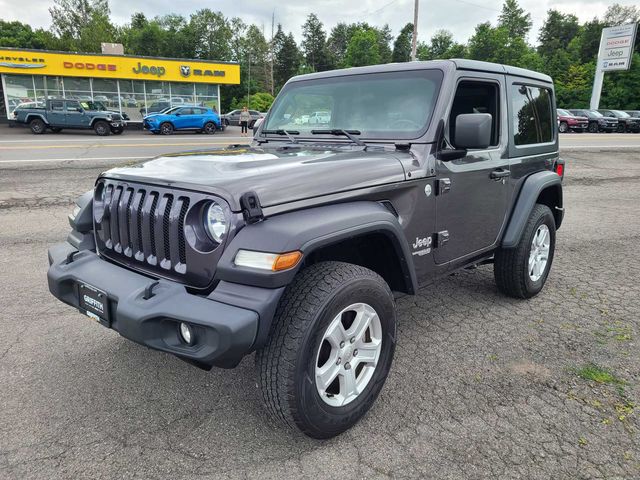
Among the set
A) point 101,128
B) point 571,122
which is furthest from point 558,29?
point 101,128

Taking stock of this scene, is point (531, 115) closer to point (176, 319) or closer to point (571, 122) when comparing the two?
point (176, 319)

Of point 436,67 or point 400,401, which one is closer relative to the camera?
point 400,401

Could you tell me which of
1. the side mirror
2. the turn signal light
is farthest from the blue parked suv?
the turn signal light

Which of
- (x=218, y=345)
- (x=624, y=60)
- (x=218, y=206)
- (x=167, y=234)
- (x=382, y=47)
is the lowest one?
(x=218, y=345)

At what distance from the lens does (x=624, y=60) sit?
134 feet

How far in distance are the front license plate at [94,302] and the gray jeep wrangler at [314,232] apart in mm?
13

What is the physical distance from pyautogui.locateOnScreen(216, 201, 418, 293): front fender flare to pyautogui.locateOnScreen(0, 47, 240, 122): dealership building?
30634mm

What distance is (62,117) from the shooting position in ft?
78.1

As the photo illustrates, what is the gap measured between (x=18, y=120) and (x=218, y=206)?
27.1 m

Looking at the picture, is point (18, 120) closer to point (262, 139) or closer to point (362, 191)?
point (262, 139)

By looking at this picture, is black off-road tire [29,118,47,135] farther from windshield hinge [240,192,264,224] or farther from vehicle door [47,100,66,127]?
windshield hinge [240,192,264,224]

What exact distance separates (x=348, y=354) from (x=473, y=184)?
1.64 meters

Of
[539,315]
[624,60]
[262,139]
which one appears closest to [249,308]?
[262,139]

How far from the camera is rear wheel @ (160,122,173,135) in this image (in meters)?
26.3
